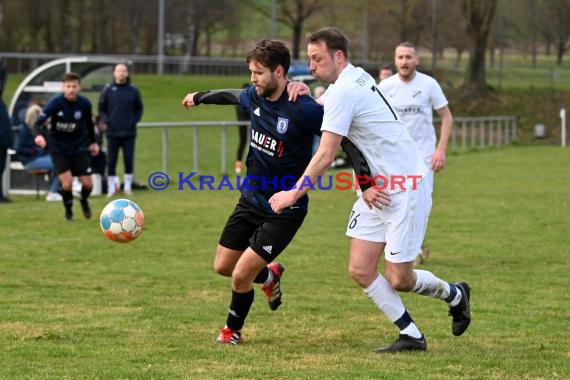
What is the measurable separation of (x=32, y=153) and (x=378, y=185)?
12.9 m

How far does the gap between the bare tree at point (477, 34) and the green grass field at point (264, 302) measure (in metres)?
26.7

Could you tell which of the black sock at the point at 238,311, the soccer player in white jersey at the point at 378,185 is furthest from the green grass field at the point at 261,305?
the soccer player in white jersey at the point at 378,185

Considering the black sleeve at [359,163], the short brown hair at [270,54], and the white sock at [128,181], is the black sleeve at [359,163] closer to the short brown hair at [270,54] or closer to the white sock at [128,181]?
the short brown hair at [270,54]

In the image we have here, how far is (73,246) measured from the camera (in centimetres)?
1247

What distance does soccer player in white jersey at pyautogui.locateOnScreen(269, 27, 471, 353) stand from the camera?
6535 millimetres

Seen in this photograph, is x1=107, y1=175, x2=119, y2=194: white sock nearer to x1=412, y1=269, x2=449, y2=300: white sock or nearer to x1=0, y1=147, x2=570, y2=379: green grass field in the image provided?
x1=0, y1=147, x2=570, y2=379: green grass field

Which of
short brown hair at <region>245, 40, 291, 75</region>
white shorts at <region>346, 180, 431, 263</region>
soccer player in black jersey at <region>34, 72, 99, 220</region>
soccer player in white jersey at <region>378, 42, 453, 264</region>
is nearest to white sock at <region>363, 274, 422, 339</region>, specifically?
white shorts at <region>346, 180, 431, 263</region>

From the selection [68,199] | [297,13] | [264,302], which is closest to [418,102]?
[264,302]

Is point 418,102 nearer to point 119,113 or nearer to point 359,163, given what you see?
point 359,163

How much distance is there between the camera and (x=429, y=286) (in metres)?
7.12

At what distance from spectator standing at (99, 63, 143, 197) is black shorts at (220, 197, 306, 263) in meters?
10.7

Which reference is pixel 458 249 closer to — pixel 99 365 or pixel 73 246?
pixel 73 246

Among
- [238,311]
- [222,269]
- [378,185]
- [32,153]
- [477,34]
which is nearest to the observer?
[378,185]

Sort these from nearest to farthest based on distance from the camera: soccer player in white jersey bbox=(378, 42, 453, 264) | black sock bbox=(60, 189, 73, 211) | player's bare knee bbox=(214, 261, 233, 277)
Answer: player's bare knee bbox=(214, 261, 233, 277), soccer player in white jersey bbox=(378, 42, 453, 264), black sock bbox=(60, 189, 73, 211)
